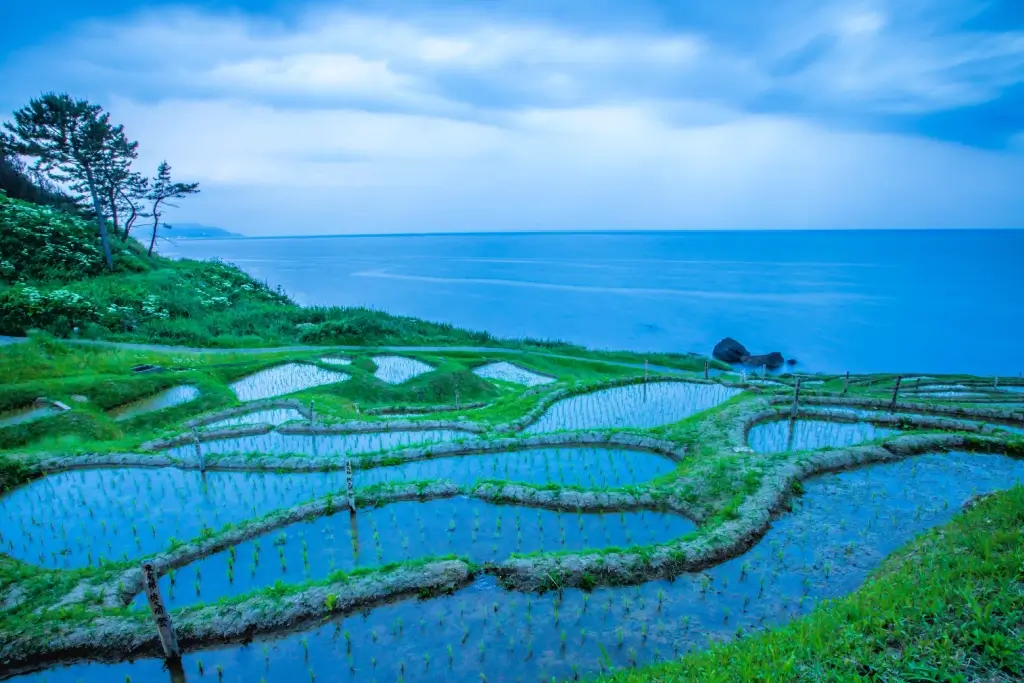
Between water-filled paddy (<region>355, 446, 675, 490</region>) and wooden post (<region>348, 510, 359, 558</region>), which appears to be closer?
wooden post (<region>348, 510, 359, 558</region>)

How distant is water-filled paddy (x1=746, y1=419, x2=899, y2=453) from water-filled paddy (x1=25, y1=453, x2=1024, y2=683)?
5313 millimetres

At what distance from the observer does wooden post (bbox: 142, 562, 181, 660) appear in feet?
25.3

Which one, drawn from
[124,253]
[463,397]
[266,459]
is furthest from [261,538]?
[124,253]

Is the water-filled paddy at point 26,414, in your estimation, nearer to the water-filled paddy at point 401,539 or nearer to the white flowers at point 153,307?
the water-filled paddy at point 401,539

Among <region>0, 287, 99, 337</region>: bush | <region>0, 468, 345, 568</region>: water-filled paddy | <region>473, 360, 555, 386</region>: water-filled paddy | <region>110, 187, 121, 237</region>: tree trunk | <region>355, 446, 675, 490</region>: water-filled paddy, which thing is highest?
<region>110, 187, 121, 237</region>: tree trunk

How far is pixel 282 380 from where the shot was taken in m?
27.6

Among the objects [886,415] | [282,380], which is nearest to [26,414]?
[282,380]

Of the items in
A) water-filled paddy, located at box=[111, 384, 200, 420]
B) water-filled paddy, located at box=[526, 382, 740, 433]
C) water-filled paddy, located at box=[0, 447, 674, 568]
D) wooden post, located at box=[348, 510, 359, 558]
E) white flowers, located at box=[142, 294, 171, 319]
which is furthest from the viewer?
white flowers, located at box=[142, 294, 171, 319]

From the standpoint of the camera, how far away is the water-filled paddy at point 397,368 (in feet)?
97.0

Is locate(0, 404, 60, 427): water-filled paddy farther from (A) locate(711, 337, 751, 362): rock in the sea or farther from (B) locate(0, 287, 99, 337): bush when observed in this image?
(A) locate(711, 337, 751, 362): rock in the sea

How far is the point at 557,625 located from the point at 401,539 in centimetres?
445

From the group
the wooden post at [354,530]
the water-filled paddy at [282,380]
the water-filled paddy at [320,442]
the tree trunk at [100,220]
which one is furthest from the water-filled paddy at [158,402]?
the tree trunk at [100,220]

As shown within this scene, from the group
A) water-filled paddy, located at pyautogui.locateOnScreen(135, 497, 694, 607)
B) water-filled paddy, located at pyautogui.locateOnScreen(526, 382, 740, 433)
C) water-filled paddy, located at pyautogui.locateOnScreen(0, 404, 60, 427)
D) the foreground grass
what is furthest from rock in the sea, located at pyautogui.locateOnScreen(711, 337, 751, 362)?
water-filled paddy, located at pyautogui.locateOnScreen(0, 404, 60, 427)

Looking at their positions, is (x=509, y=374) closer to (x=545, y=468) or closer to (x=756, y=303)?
(x=545, y=468)
